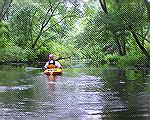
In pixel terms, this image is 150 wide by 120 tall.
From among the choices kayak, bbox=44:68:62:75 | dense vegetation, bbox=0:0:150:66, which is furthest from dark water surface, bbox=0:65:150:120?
dense vegetation, bbox=0:0:150:66

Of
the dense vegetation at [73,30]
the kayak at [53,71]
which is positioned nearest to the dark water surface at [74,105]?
the kayak at [53,71]

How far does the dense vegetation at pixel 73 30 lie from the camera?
28547 mm

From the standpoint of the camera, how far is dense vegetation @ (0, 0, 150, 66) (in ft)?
93.7

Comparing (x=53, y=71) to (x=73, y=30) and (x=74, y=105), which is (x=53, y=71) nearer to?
(x=74, y=105)

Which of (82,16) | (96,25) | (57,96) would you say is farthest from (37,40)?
(57,96)

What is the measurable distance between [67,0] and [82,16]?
298 centimetres

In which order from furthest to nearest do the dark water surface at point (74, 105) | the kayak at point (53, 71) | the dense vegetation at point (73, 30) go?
1. the dense vegetation at point (73, 30)
2. the kayak at point (53, 71)
3. the dark water surface at point (74, 105)

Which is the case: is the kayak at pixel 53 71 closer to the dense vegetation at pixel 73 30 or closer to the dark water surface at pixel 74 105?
the dark water surface at pixel 74 105

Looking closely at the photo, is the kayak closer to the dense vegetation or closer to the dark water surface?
the dark water surface

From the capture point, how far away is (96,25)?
30.5m

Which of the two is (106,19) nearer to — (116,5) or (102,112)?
(116,5)

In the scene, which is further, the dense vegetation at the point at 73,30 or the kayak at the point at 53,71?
A: the dense vegetation at the point at 73,30

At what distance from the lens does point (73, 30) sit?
49.1m

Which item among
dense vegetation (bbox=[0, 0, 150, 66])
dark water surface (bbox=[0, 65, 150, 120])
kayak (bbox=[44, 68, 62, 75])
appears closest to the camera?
dark water surface (bbox=[0, 65, 150, 120])
